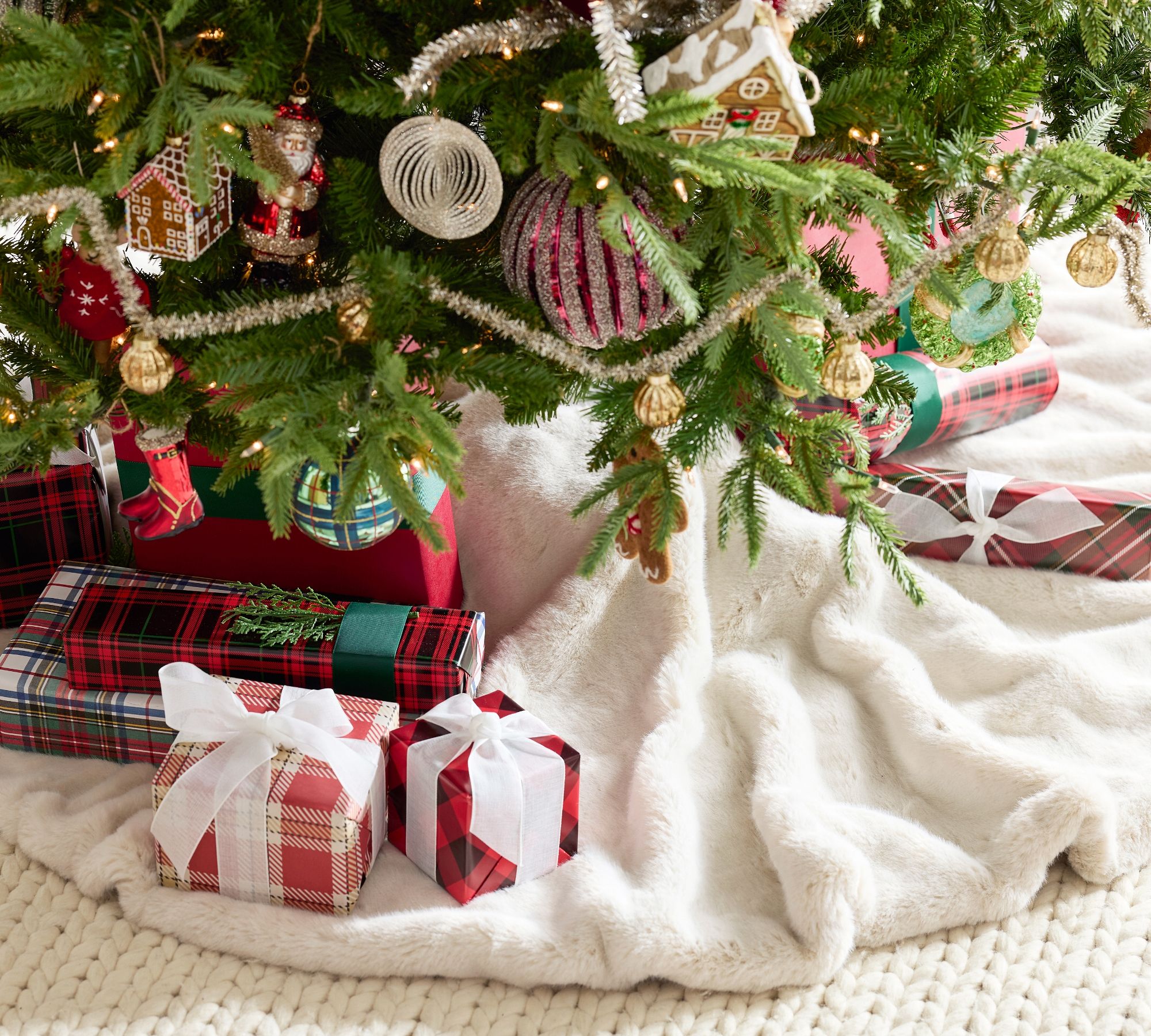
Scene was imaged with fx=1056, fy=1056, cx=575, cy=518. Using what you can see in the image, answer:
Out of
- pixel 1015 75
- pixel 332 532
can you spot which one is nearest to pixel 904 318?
pixel 1015 75

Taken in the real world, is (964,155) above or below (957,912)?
above

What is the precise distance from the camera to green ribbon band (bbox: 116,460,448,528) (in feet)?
3.94

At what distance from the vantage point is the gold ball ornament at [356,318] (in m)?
0.79

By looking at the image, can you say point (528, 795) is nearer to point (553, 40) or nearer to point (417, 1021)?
point (417, 1021)

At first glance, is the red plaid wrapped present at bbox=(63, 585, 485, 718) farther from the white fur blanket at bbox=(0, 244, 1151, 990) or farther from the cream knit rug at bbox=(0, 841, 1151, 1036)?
the cream knit rug at bbox=(0, 841, 1151, 1036)

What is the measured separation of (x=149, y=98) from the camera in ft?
2.47

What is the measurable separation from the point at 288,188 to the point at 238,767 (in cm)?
51

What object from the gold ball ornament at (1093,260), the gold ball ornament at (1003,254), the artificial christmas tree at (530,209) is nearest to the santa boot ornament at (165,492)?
the artificial christmas tree at (530,209)

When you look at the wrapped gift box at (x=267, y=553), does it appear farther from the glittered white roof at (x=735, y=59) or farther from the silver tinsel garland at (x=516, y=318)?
the glittered white roof at (x=735, y=59)

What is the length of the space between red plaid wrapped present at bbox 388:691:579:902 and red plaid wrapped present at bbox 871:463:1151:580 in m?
0.60

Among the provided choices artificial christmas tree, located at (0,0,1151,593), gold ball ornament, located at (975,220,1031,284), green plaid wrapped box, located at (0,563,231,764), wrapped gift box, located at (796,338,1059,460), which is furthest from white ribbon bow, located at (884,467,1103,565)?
green plaid wrapped box, located at (0,563,231,764)

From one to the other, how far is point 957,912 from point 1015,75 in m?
0.74

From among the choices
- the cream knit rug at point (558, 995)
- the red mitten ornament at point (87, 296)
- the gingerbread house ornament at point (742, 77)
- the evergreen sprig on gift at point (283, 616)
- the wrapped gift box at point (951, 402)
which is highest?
the gingerbread house ornament at point (742, 77)

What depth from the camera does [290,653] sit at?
1107 millimetres
